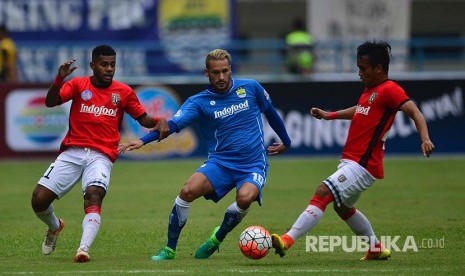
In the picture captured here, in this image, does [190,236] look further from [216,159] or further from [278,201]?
[278,201]

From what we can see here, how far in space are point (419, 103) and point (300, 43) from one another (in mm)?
4091

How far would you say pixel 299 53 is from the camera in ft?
90.3

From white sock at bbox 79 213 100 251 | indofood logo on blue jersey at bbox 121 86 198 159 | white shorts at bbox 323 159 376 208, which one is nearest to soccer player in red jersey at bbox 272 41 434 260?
white shorts at bbox 323 159 376 208

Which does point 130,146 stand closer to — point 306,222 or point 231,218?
point 231,218

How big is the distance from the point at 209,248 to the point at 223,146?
3.43 ft

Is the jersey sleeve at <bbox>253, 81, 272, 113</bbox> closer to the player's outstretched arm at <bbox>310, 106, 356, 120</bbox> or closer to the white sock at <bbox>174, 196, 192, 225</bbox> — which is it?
the player's outstretched arm at <bbox>310, 106, 356, 120</bbox>

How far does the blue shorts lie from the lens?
11.7 m

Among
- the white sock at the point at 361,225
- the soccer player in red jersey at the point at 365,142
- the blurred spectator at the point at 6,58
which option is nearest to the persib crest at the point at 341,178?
the soccer player in red jersey at the point at 365,142

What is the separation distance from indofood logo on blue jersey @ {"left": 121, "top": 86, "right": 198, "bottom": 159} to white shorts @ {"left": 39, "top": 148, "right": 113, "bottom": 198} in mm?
11802

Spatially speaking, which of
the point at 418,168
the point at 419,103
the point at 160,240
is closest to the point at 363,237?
the point at 160,240

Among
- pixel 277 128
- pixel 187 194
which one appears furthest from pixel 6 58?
pixel 187 194

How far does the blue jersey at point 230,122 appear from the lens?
465 inches

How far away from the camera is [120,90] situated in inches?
476

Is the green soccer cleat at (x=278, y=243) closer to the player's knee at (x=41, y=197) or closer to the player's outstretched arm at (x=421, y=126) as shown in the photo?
the player's outstretched arm at (x=421, y=126)
